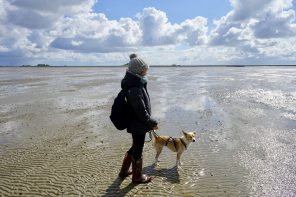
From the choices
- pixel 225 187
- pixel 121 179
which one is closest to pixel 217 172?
pixel 225 187

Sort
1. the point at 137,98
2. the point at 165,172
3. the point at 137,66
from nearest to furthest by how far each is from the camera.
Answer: the point at 137,98 < the point at 137,66 < the point at 165,172

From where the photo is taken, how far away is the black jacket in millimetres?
6957

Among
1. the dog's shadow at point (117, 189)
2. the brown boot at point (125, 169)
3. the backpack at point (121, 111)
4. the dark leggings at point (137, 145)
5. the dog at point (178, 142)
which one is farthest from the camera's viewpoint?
the dog at point (178, 142)

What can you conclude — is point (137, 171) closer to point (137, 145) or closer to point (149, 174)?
point (137, 145)

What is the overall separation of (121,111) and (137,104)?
40 cm

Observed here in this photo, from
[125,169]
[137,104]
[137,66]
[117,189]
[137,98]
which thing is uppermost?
[137,66]

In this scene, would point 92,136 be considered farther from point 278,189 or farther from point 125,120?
point 278,189

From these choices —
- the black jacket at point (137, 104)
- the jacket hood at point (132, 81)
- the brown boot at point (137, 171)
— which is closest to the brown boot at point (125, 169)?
the brown boot at point (137, 171)

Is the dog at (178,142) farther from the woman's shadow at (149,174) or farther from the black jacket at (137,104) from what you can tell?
the black jacket at (137,104)

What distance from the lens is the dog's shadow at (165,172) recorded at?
27.0 ft

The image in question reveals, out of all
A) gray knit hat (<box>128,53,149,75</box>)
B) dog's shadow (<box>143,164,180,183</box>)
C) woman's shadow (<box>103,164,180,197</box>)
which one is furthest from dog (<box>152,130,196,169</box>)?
gray knit hat (<box>128,53,149,75</box>)

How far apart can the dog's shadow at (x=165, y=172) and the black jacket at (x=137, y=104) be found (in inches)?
63.3

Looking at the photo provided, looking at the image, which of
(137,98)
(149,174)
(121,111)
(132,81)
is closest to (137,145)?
(121,111)

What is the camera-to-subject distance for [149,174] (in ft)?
27.8
